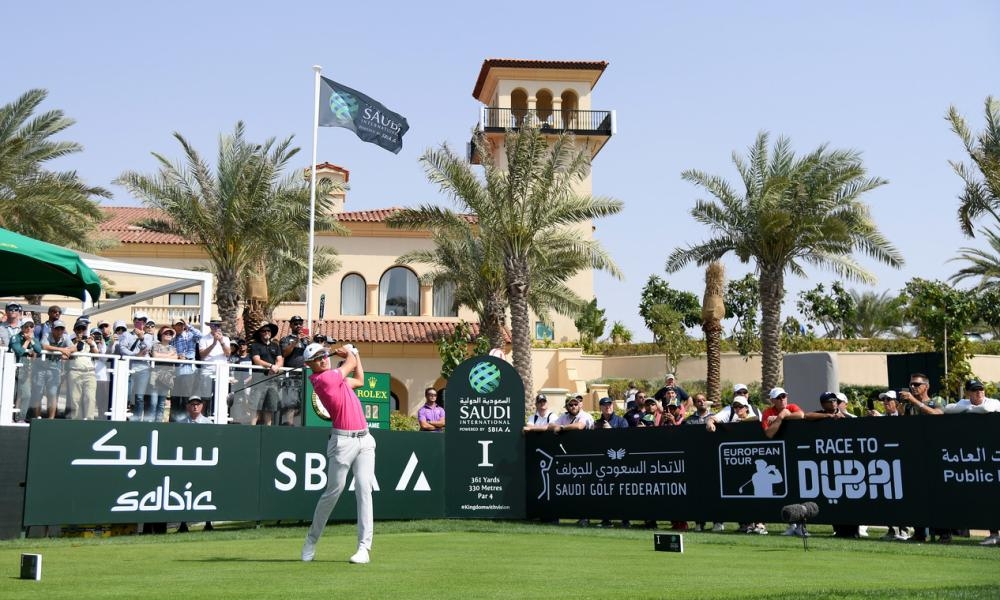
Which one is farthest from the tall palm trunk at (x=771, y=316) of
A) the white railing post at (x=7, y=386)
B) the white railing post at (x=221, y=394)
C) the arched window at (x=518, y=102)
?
the white railing post at (x=7, y=386)

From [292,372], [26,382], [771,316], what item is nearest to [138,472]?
[26,382]

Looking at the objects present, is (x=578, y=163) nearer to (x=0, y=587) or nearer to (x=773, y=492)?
(x=773, y=492)

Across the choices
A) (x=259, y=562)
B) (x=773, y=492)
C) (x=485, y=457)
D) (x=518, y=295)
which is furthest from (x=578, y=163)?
(x=259, y=562)

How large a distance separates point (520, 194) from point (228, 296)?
9.49 m

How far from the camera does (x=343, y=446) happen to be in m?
9.89

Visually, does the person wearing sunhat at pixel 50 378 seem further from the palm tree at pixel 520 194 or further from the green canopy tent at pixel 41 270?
the palm tree at pixel 520 194

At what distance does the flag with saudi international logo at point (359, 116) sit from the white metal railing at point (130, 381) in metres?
14.0

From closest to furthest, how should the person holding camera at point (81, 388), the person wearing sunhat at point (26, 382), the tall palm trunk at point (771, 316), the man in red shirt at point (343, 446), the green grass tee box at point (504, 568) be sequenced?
the green grass tee box at point (504, 568), the man in red shirt at point (343, 446), the person wearing sunhat at point (26, 382), the person holding camera at point (81, 388), the tall palm trunk at point (771, 316)

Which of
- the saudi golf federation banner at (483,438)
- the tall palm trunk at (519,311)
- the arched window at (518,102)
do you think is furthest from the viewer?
the arched window at (518,102)

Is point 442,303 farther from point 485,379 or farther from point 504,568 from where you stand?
point 504,568

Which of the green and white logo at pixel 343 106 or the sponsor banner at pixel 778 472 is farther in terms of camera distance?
the green and white logo at pixel 343 106

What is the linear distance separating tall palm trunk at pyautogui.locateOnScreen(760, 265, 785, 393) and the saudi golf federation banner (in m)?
19.4

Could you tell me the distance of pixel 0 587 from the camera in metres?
7.69

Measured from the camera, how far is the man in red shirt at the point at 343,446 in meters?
9.80
